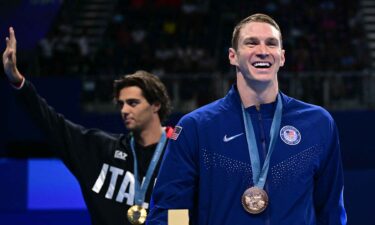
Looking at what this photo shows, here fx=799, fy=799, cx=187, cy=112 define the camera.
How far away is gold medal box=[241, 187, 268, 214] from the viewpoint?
128 inches

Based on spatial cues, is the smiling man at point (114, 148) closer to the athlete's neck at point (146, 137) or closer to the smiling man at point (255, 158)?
the athlete's neck at point (146, 137)

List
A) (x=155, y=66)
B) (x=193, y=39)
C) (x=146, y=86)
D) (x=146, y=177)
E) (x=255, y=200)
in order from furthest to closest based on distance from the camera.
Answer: (x=193, y=39), (x=155, y=66), (x=146, y=86), (x=146, y=177), (x=255, y=200)

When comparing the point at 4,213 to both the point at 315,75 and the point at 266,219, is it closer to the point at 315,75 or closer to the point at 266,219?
the point at 266,219

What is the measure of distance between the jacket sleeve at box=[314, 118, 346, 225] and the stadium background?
3424 millimetres

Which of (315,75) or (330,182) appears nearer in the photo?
(330,182)

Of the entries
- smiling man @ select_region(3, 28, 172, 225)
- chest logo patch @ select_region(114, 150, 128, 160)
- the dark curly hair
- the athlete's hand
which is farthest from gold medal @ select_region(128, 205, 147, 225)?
the athlete's hand

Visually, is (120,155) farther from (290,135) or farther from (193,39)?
(193,39)

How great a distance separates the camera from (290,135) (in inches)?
135

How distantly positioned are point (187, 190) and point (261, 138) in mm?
383

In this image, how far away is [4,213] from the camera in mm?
7180

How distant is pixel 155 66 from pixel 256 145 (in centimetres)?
1185

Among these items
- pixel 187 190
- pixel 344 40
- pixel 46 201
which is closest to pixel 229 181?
pixel 187 190

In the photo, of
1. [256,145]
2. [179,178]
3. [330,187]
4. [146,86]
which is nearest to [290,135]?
→ [256,145]

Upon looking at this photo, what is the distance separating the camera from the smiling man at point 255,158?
3.32m
